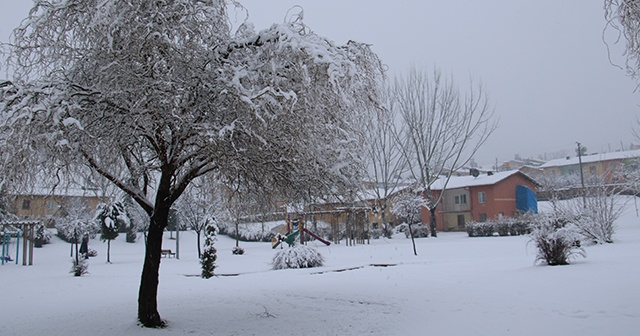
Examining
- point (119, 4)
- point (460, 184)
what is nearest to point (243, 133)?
point (119, 4)

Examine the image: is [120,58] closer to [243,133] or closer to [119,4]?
[119,4]

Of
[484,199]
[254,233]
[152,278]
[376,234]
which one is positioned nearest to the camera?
[152,278]

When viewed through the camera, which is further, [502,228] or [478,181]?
[478,181]

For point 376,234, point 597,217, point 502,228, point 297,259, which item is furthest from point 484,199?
point 297,259

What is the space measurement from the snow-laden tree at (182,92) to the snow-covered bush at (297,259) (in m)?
8.76

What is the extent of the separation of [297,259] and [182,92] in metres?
10.0

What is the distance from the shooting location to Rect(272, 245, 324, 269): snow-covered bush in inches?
585

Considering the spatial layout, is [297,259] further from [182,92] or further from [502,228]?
[502,228]

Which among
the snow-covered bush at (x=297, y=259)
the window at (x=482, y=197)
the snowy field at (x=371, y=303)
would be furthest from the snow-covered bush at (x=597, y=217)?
the window at (x=482, y=197)

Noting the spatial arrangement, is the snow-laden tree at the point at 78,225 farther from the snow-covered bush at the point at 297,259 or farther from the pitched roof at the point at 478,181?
the pitched roof at the point at 478,181

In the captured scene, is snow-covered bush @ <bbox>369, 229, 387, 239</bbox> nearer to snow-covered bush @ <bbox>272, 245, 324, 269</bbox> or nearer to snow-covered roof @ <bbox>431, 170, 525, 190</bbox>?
snow-covered roof @ <bbox>431, 170, 525, 190</bbox>

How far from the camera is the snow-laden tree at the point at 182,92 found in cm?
537

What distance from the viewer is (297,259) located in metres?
14.9

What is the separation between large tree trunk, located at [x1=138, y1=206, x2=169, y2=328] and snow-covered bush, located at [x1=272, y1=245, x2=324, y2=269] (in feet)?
26.3
